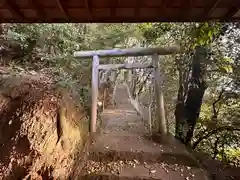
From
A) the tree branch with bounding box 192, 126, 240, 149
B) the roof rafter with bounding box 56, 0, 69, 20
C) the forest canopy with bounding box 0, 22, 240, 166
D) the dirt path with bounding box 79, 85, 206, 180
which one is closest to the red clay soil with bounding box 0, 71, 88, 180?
the dirt path with bounding box 79, 85, 206, 180

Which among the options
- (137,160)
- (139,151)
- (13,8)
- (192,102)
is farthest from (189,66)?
(13,8)

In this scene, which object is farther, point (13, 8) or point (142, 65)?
point (142, 65)

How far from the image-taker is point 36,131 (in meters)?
4.33

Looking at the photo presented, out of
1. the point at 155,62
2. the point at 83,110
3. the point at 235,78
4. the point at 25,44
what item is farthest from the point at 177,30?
the point at 25,44

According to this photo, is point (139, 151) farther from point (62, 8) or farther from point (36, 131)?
point (62, 8)

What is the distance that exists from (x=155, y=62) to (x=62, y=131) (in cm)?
363

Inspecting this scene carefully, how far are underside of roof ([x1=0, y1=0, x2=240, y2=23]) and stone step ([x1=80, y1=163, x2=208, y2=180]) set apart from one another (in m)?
3.12

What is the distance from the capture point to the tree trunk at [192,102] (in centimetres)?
708

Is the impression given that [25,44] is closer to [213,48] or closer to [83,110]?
[83,110]

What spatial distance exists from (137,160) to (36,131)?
8.58 feet

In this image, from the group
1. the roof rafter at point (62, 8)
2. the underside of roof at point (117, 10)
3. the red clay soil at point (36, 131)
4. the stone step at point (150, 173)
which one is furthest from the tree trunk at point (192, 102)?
the roof rafter at point (62, 8)

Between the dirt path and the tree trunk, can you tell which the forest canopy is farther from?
the dirt path

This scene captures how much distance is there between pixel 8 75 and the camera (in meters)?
5.93

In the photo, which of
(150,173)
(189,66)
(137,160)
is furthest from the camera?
(189,66)
